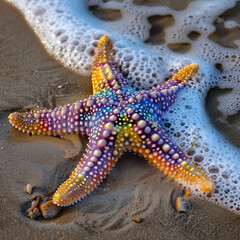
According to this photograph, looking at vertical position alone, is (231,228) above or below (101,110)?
below

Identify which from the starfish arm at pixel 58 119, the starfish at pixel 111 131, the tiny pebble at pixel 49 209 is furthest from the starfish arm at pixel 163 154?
the tiny pebble at pixel 49 209

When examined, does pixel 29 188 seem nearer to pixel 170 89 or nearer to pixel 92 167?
pixel 92 167

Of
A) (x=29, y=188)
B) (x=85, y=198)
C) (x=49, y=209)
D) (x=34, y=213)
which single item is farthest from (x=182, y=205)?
(x=29, y=188)

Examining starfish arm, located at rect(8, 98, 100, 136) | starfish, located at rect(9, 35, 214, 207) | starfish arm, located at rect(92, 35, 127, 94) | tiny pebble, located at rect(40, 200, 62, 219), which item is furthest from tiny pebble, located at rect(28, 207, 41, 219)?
starfish arm, located at rect(92, 35, 127, 94)

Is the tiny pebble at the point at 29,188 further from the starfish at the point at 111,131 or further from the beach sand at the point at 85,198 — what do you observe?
the starfish at the point at 111,131

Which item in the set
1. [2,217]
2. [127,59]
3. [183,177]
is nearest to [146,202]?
[183,177]

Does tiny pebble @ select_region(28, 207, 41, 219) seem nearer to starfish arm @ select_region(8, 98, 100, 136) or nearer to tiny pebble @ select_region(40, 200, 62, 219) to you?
tiny pebble @ select_region(40, 200, 62, 219)

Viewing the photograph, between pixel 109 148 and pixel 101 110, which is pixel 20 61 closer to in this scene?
pixel 101 110

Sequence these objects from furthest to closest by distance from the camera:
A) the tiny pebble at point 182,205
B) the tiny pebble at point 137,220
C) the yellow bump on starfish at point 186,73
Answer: the yellow bump on starfish at point 186,73 < the tiny pebble at point 182,205 < the tiny pebble at point 137,220
